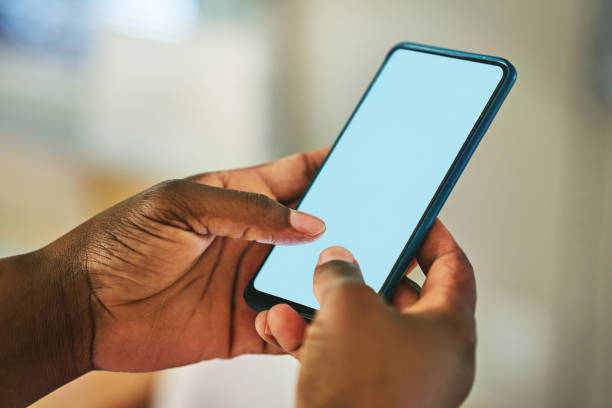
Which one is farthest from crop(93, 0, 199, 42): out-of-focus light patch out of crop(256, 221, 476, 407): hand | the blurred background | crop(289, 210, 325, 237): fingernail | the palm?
crop(256, 221, 476, 407): hand

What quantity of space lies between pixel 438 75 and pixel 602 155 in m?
0.48

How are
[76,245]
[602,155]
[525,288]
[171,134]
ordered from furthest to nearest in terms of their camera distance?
[171,134] → [525,288] → [602,155] → [76,245]

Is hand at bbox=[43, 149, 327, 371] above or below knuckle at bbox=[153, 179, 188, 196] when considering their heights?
below

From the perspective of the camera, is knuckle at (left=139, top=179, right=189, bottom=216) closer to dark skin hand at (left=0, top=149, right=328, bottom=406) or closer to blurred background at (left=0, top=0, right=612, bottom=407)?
dark skin hand at (left=0, top=149, right=328, bottom=406)

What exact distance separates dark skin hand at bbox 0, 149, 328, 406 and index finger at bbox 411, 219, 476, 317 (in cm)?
12

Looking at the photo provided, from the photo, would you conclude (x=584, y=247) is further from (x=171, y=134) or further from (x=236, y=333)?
(x=171, y=134)

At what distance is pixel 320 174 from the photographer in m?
0.65

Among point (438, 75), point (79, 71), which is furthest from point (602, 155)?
point (79, 71)

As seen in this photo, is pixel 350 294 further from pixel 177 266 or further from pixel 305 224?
pixel 177 266

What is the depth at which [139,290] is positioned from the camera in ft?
1.97

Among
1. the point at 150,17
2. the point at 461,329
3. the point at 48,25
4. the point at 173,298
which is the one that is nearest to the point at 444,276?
the point at 461,329

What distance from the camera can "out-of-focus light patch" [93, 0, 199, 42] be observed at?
1828 millimetres

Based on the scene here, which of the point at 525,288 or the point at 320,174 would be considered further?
the point at 525,288

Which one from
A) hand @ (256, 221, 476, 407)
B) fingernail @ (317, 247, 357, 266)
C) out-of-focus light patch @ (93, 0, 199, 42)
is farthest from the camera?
out-of-focus light patch @ (93, 0, 199, 42)
